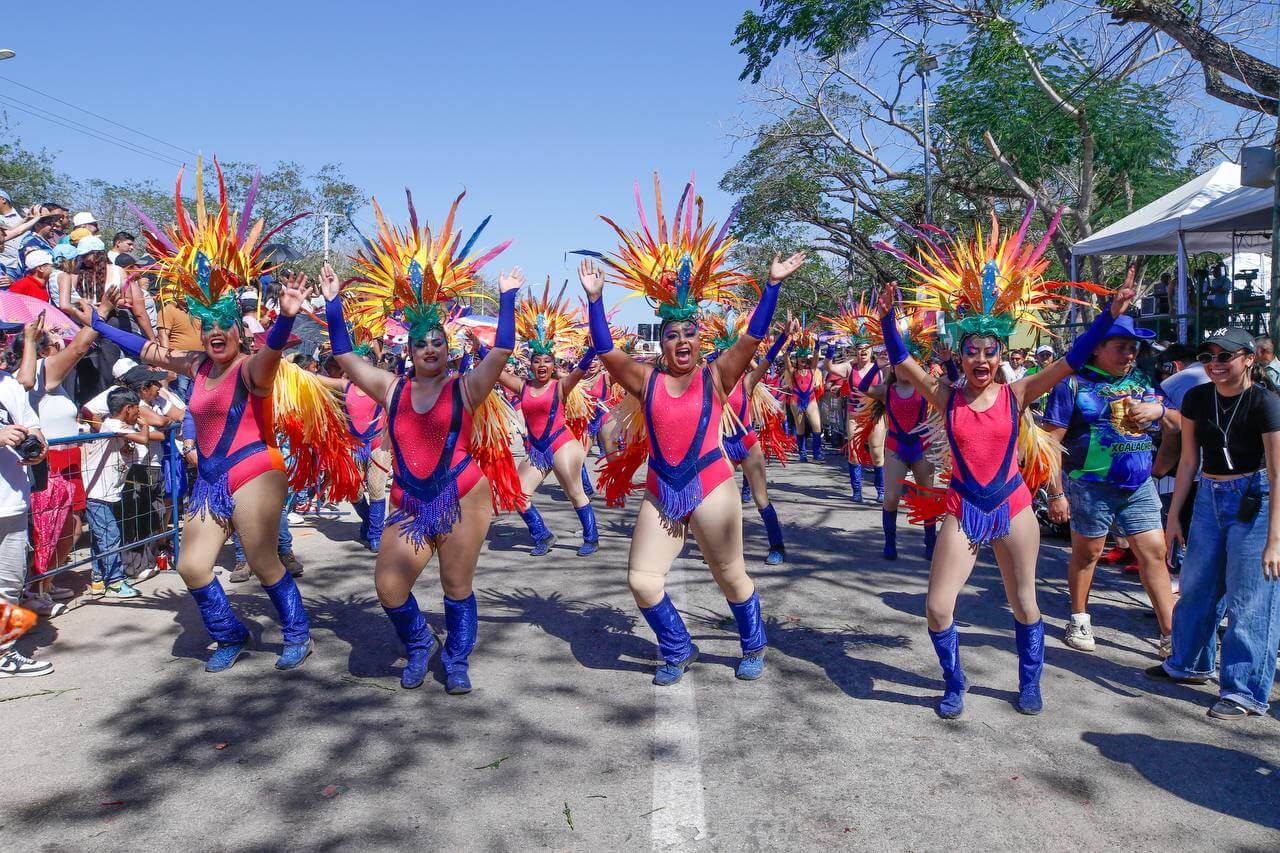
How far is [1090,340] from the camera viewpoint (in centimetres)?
429

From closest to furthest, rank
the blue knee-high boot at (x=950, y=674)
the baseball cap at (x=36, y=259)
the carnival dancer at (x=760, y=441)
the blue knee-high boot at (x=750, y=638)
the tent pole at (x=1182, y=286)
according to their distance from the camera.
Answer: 1. the blue knee-high boot at (x=950, y=674)
2. the blue knee-high boot at (x=750, y=638)
3. the carnival dancer at (x=760, y=441)
4. the baseball cap at (x=36, y=259)
5. the tent pole at (x=1182, y=286)

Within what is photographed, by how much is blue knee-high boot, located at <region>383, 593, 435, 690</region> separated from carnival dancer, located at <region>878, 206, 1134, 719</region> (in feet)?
8.51

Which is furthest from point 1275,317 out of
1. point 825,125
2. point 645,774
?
point 825,125

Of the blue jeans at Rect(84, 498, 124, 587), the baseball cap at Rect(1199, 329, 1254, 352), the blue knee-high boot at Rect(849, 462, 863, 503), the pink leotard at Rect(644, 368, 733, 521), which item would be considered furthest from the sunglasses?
the blue jeans at Rect(84, 498, 124, 587)

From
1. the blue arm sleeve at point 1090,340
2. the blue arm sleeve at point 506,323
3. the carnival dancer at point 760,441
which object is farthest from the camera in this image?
the carnival dancer at point 760,441

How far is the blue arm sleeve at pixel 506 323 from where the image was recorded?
4699mm

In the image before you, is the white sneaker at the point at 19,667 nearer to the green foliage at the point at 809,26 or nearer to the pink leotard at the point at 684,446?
the pink leotard at the point at 684,446

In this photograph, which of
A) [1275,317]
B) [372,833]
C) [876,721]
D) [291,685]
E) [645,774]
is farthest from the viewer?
[1275,317]

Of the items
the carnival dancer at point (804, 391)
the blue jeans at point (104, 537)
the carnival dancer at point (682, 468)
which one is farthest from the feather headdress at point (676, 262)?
the carnival dancer at point (804, 391)

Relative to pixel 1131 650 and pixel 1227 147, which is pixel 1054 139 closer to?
pixel 1227 147

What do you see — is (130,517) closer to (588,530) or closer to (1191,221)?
(588,530)

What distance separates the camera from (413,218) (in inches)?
209

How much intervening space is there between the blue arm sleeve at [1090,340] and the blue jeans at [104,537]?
20.8 feet

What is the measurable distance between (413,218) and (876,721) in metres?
3.64
